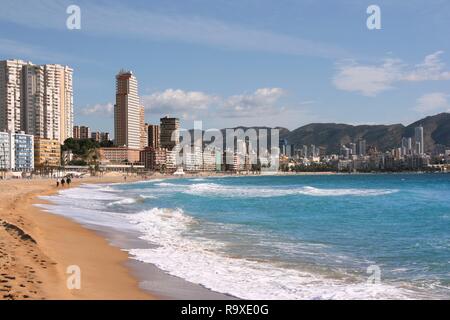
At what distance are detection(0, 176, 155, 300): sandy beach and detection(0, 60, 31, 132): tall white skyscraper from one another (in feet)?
478

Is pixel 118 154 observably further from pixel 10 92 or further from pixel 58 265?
pixel 58 265

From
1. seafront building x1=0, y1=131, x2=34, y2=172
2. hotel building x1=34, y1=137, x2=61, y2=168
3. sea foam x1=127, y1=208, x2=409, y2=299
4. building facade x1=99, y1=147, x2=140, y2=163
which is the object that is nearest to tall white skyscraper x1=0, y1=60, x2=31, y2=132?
hotel building x1=34, y1=137, x2=61, y2=168

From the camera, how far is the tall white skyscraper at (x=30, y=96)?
151 meters

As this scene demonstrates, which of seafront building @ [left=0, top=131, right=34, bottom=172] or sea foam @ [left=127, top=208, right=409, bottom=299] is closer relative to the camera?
sea foam @ [left=127, top=208, right=409, bottom=299]

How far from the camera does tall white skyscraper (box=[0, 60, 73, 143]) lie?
151 meters

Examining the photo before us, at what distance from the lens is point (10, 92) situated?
15012 centimetres

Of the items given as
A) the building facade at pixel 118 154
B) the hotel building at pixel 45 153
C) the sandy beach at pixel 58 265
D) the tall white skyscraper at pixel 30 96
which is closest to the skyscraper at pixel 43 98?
the tall white skyscraper at pixel 30 96

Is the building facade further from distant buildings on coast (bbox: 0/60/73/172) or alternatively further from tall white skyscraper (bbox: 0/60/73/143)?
tall white skyscraper (bbox: 0/60/73/143)

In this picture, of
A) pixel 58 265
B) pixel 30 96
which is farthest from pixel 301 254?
pixel 30 96

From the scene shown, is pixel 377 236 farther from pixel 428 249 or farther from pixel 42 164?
pixel 42 164

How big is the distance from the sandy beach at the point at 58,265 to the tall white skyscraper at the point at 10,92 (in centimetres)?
14572

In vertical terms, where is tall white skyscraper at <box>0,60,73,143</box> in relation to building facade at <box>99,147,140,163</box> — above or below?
above

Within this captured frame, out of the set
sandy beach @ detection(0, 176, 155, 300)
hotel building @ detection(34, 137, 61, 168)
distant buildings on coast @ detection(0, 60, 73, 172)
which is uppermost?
distant buildings on coast @ detection(0, 60, 73, 172)
